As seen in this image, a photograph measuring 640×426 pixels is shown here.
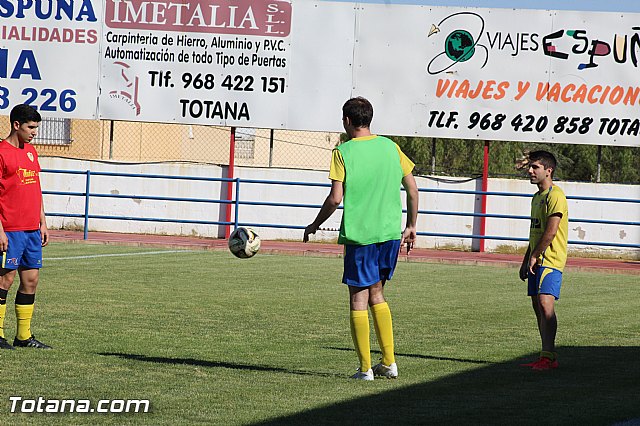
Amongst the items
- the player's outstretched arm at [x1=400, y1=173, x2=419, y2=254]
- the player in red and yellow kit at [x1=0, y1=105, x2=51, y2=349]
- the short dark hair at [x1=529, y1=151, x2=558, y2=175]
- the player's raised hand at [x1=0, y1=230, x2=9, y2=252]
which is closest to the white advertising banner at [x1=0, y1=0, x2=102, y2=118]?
the player in red and yellow kit at [x1=0, y1=105, x2=51, y2=349]

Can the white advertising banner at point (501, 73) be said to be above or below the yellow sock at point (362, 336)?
above

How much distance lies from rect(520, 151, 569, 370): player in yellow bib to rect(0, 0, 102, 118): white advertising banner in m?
17.3

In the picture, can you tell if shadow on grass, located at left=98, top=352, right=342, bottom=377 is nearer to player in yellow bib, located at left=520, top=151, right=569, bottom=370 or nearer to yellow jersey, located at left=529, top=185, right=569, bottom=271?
player in yellow bib, located at left=520, top=151, right=569, bottom=370

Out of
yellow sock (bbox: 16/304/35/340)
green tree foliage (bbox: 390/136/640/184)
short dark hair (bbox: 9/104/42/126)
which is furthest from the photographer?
green tree foliage (bbox: 390/136/640/184)

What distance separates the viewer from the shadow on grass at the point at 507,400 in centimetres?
700

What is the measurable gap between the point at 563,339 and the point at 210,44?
15450 millimetres

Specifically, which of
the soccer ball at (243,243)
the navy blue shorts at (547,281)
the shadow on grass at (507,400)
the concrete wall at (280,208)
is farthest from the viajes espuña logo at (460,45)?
the shadow on grass at (507,400)

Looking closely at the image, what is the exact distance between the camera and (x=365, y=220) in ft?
28.2

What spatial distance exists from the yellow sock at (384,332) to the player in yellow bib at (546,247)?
1.42 metres

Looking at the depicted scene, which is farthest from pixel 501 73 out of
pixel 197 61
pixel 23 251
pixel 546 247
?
pixel 23 251

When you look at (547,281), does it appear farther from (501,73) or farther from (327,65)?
(327,65)

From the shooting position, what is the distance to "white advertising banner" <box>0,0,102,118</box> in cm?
2547

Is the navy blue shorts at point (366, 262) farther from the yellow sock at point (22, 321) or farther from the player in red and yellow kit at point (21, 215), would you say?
the yellow sock at point (22, 321)

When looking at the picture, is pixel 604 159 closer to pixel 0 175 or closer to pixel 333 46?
pixel 333 46
